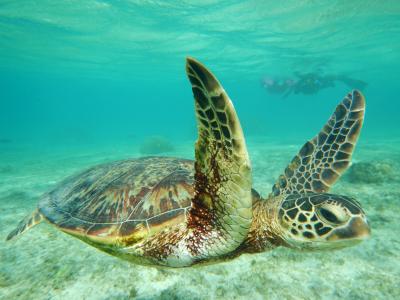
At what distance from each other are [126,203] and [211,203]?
3.27 ft

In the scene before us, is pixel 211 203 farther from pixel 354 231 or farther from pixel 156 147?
pixel 156 147

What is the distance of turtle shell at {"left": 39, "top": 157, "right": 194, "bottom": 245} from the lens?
6.88 feet

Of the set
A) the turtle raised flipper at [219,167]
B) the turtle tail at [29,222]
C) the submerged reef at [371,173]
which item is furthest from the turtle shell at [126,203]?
the submerged reef at [371,173]

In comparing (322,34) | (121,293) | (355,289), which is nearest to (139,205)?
(121,293)

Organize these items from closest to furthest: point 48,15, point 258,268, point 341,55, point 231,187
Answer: point 231,187 → point 258,268 → point 48,15 → point 341,55

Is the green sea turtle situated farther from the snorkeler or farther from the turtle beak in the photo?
the snorkeler

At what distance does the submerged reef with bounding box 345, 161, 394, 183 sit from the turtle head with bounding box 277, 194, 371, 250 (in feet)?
14.8

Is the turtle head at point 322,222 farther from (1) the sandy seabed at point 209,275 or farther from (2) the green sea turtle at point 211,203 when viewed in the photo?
(1) the sandy seabed at point 209,275

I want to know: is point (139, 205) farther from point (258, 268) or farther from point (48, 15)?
point (48, 15)

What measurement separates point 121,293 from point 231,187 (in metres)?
1.69

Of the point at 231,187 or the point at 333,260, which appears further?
the point at 333,260

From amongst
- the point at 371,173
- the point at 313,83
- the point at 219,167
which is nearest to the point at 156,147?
the point at 313,83

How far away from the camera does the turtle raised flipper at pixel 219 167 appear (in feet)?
4.44

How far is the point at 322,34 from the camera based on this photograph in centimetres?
1652
